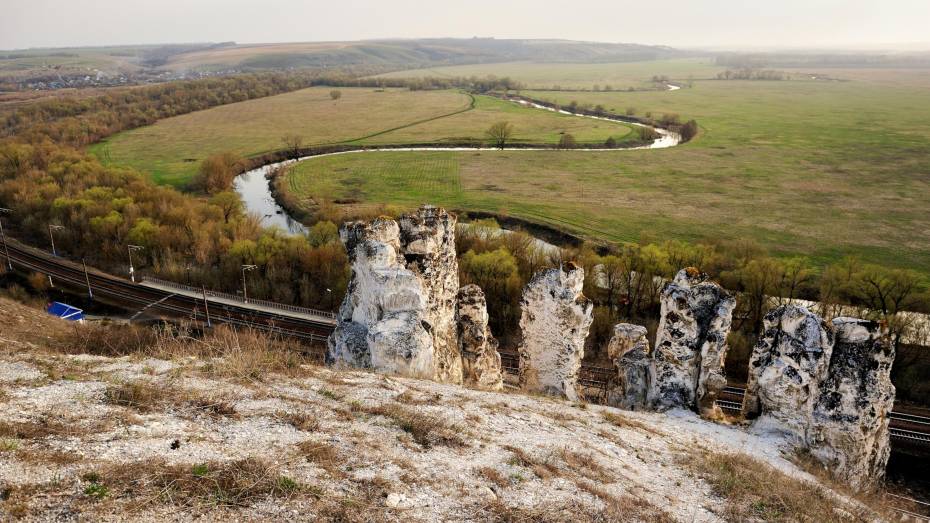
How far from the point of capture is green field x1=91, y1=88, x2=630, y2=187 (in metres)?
102

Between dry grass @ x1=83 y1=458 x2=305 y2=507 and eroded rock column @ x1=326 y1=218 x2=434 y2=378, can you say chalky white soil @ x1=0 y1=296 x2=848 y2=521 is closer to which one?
dry grass @ x1=83 y1=458 x2=305 y2=507

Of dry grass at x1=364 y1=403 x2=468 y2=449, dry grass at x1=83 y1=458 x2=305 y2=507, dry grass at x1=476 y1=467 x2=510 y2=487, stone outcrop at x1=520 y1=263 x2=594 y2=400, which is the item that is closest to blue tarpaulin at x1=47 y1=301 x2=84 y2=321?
stone outcrop at x1=520 y1=263 x2=594 y2=400

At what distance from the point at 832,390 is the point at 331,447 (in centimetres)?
1725

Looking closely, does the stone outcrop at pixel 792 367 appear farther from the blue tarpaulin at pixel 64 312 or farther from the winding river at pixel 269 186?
the winding river at pixel 269 186

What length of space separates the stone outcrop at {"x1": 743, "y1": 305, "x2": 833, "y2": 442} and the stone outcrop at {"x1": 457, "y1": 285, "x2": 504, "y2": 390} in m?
11.1

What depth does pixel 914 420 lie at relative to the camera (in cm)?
3188

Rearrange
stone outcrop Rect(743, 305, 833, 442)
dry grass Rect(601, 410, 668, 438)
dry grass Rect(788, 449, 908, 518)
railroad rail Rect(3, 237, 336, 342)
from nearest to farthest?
dry grass Rect(788, 449, 908, 518) < dry grass Rect(601, 410, 668, 438) < stone outcrop Rect(743, 305, 833, 442) < railroad rail Rect(3, 237, 336, 342)

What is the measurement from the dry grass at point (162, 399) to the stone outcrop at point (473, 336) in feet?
41.6

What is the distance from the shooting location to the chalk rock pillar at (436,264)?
23.0 m

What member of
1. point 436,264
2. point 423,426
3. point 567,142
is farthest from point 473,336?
point 567,142

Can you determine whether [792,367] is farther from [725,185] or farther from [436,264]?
[725,185]

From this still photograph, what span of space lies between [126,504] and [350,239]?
1407cm

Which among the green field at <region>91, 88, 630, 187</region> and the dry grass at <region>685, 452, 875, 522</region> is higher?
the green field at <region>91, 88, 630, 187</region>

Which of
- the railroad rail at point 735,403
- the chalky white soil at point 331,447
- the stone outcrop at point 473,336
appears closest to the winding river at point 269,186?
the railroad rail at point 735,403
